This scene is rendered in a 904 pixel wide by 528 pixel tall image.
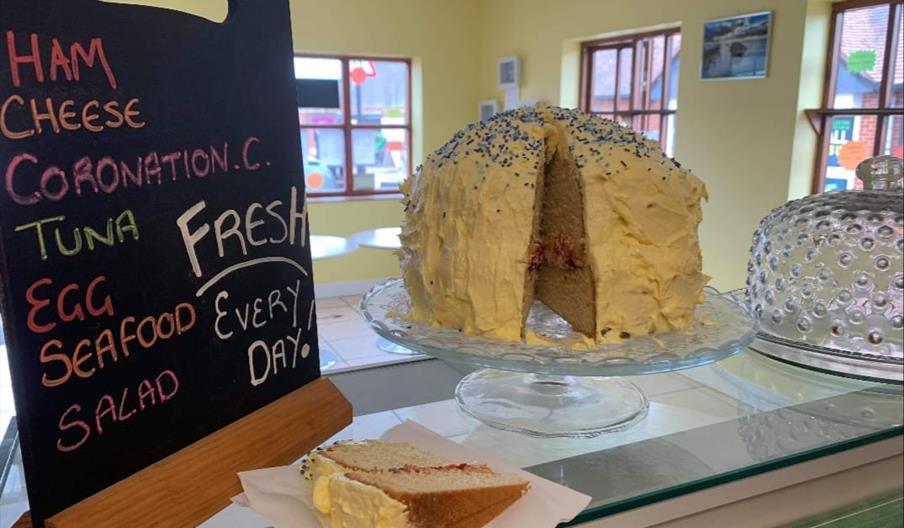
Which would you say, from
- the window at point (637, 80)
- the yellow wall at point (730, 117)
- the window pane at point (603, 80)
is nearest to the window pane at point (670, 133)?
the window at point (637, 80)

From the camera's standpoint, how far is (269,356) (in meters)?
0.84

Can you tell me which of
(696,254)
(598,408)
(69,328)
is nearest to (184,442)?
(69,328)

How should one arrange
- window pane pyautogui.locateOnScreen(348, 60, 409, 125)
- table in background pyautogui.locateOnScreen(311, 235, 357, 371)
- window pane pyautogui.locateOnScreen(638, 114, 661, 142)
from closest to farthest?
table in background pyautogui.locateOnScreen(311, 235, 357, 371), window pane pyautogui.locateOnScreen(638, 114, 661, 142), window pane pyautogui.locateOnScreen(348, 60, 409, 125)

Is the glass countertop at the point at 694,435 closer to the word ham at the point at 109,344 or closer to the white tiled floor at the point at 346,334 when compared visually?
the word ham at the point at 109,344

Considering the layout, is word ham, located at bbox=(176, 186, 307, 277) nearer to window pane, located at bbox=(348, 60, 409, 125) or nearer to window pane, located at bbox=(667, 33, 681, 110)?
window pane, located at bbox=(667, 33, 681, 110)

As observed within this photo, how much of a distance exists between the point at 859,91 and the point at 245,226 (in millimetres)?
3553

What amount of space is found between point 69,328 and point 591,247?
66 cm

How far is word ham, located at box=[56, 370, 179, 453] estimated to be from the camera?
2.02 feet

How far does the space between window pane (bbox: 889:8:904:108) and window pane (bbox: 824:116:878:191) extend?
128mm

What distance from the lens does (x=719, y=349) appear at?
904mm

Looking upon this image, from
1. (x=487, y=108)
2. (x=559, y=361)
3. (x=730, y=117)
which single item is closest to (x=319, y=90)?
(x=487, y=108)

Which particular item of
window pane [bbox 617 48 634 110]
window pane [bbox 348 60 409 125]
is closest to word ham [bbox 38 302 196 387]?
window pane [bbox 617 48 634 110]

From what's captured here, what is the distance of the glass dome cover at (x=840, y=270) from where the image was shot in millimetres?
939

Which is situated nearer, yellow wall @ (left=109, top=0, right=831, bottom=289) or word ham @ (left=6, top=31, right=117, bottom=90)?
word ham @ (left=6, top=31, right=117, bottom=90)
